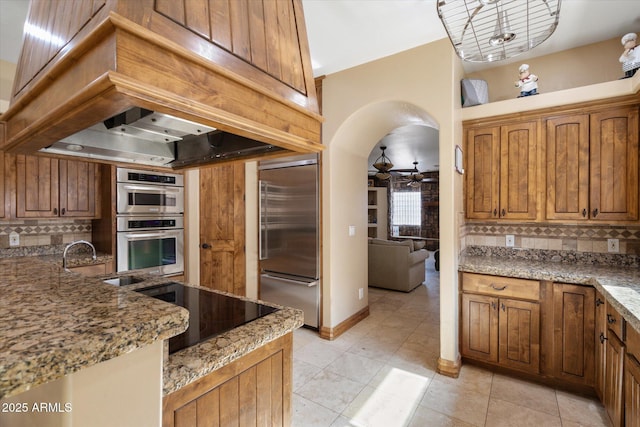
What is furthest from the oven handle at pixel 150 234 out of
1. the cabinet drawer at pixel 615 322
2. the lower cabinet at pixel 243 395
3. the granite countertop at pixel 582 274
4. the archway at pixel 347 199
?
the cabinet drawer at pixel 615 322

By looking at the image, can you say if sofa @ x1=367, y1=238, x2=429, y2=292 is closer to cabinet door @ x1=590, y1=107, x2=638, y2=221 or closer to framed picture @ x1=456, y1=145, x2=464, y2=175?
framed picture @ x1=456, y1=145, x2=464, y2=175

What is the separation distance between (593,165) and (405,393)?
2331 mm

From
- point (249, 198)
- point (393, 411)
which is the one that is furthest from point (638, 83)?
point (249, 198)

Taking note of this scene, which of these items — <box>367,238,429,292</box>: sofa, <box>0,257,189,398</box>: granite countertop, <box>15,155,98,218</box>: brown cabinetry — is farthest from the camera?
<box>367,238,429,292</box>: sofa

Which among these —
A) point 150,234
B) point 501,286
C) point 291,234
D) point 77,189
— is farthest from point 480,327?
point 77,189

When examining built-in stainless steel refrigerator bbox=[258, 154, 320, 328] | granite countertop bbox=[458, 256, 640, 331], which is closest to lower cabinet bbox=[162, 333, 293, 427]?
granite countertop bbox=[458, 256, 640, 331]

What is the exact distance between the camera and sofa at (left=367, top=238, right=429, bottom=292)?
4.96m

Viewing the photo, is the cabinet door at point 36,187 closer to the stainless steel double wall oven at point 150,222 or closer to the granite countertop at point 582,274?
the stainless steel double wall oven at point 150,222

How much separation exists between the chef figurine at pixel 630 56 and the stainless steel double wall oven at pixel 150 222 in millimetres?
4277

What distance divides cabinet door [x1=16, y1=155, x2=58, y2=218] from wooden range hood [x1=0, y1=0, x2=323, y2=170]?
2223 millimetres

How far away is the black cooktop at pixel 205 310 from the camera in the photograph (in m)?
1.05

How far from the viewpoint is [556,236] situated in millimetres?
2744

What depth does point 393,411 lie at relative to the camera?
2051 millimetres

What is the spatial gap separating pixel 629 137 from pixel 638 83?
38 centimetres
